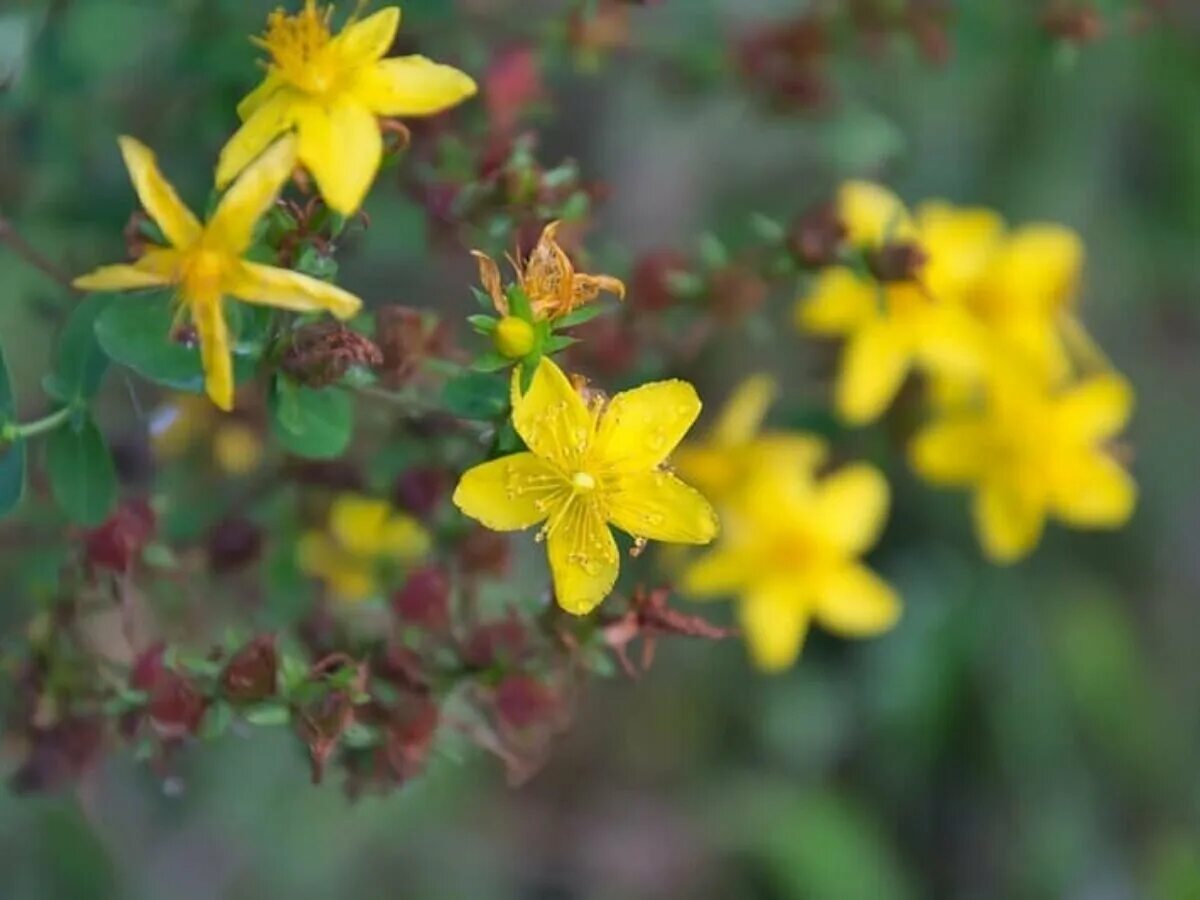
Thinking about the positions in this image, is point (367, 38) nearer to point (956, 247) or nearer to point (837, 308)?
point (837, 308)

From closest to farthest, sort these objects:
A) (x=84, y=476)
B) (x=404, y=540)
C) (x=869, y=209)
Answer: (x=84, y=476) → (x=404, y=540) → (x=869, y=209)

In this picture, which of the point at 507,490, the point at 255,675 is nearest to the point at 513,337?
the point at 507,490

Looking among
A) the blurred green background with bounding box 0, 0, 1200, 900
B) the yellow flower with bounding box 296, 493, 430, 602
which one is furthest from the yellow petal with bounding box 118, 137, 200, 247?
the blurred green background with bounding box 0, 0, 1200, 900

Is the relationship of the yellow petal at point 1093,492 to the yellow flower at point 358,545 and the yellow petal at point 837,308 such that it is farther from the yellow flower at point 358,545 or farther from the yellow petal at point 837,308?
the yellow flower at point 358,545

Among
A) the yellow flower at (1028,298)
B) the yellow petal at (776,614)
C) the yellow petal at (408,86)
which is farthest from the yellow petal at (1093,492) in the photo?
the yellow petal at (408,86)

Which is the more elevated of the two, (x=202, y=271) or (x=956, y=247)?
A: (x=202, y=271)

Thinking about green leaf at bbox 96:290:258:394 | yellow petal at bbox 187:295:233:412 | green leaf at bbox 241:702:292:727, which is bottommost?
green leaf at bbox 241:702:292:727

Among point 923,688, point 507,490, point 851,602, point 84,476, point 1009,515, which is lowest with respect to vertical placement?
point 923,688

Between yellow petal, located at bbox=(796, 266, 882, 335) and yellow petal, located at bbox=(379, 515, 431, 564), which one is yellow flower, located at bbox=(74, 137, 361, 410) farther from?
yellow petal, located at bbox=(796, 266, 882, 335)
